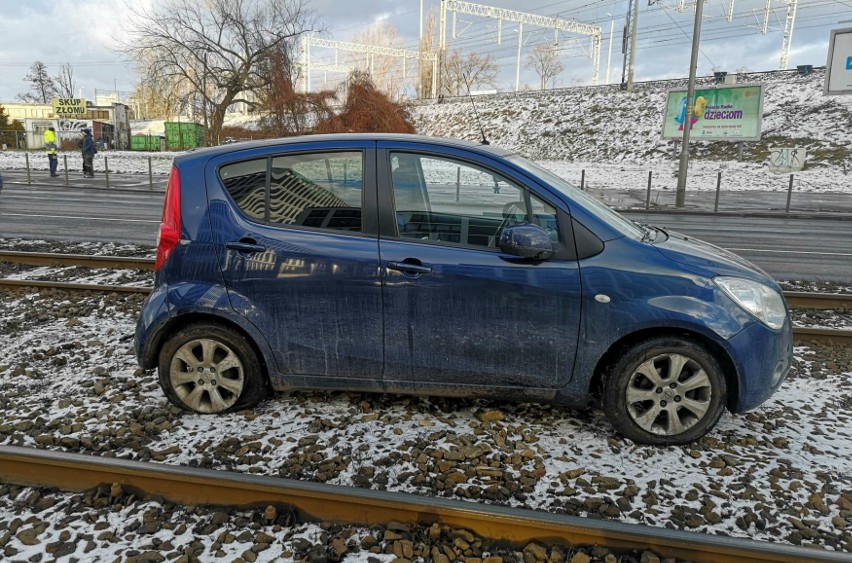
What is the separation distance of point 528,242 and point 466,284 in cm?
43

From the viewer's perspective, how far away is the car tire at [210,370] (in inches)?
144

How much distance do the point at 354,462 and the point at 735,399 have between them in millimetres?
2229

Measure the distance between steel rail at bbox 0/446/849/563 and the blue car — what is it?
869 mm

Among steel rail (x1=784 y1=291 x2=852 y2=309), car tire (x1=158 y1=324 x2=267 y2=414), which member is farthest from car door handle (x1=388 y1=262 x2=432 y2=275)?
steel rail (x1=784 y1=291 x2=852 y2=309)

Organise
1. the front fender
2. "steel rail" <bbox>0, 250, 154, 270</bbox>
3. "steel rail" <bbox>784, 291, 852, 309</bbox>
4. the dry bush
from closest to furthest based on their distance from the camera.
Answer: the front fender → "steel rail" <bbox>784, 291, 852, 309</bbox> → "steel rail" <bbox>0, 250, 154, 270</bbox> → the dry bush

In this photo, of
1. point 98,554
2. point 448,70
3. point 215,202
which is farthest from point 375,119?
point 448,70

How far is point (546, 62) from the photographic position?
69.0 meters

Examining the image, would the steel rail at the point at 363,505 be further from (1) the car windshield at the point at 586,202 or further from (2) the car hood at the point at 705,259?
(1) the car windshield at the point at 586,202

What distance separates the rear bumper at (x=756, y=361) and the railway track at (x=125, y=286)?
220 centimetres

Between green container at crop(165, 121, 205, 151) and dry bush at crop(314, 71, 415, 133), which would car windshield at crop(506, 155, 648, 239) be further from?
green container at crop(165, 121, 205, 151)

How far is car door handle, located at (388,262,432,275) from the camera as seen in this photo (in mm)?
3387

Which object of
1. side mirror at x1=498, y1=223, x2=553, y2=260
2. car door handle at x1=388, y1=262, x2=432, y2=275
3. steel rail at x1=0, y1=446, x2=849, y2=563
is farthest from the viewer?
car door handle at x1=388, y1=262, x2=432, y2=275

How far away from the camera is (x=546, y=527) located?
8.17 feet

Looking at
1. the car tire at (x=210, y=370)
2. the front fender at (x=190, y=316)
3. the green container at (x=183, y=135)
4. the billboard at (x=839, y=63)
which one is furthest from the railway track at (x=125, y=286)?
the green container at (x=183, y=135)
